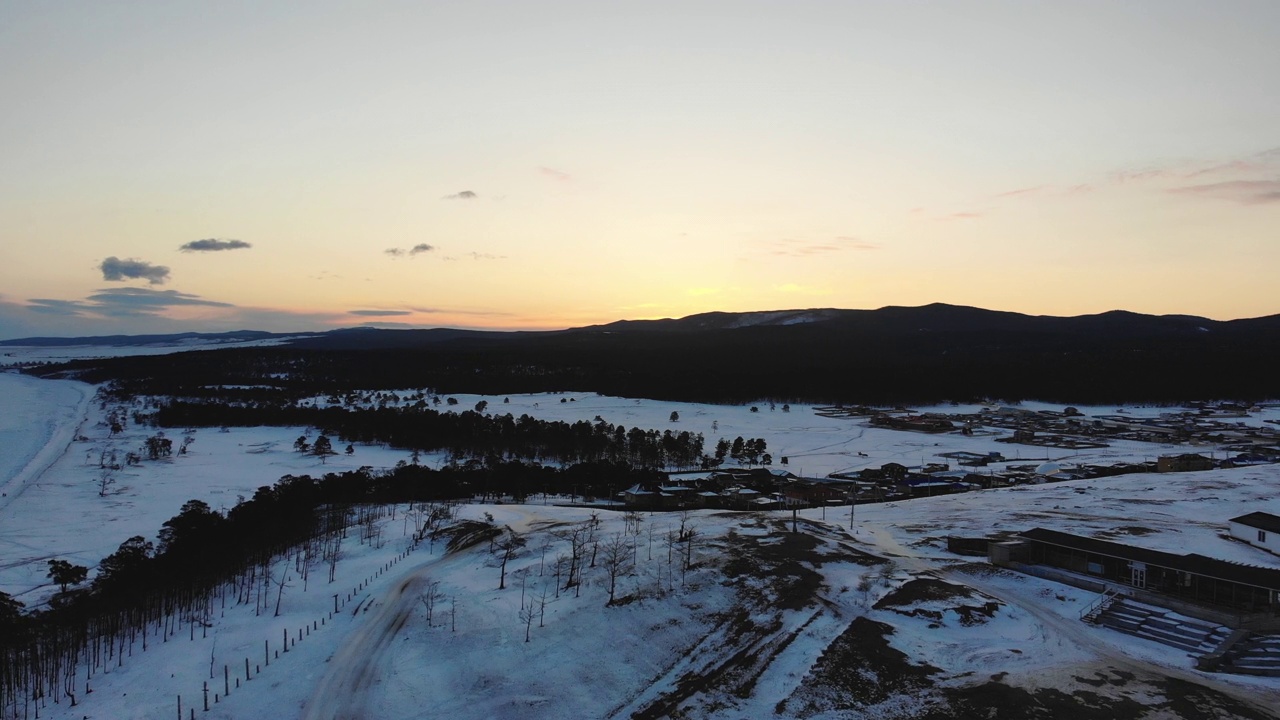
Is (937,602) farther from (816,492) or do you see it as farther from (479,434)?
(479,434)

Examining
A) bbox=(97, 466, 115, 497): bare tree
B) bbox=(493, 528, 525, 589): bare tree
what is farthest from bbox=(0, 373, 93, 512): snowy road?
bbox=(493, 528, 525, 589): bare tree

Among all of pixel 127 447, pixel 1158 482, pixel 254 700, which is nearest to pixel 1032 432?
pixel 1158 482

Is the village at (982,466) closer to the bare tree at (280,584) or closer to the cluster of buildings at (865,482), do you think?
the cluster of buildings at (865,482)

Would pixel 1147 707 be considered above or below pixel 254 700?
above

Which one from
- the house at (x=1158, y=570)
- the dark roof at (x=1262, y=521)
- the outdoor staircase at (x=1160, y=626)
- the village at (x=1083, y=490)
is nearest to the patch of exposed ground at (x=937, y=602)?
the village at (x=1083, y=490)

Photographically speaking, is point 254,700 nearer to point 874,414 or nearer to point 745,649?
point 745,649

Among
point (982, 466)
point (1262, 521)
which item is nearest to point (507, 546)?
point (1262, 521)
